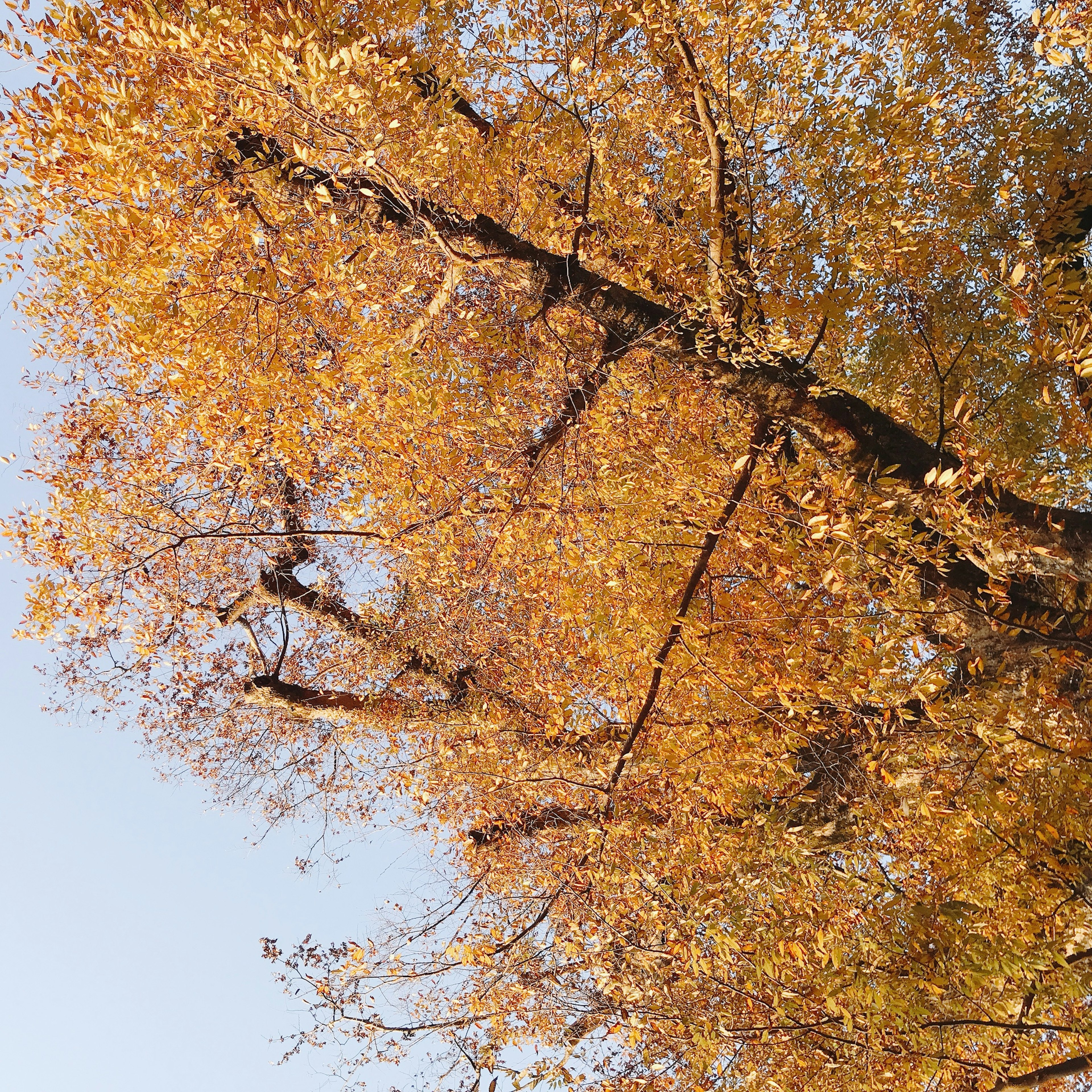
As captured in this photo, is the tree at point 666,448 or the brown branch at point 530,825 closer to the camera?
the tree at point 666,448

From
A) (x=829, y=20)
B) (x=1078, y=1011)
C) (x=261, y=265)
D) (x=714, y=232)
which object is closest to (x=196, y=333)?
(x=261, y=265)

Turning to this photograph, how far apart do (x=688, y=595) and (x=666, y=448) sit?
1205 millimetres

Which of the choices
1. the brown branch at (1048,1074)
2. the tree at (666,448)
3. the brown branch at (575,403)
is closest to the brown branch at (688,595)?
the tree at (666,448)

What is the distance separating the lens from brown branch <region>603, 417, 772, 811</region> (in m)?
4.61

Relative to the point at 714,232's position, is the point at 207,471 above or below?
above

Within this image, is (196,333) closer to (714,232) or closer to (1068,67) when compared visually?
(714,232)

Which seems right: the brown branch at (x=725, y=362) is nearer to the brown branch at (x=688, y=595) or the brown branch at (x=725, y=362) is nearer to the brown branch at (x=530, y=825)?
the brown branch at (x=688, y=595)

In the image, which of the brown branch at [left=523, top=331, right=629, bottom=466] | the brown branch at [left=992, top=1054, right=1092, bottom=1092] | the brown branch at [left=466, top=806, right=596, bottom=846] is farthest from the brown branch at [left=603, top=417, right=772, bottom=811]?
the brown branch at [left=992, top=1054, right=1092, bottom=1092]

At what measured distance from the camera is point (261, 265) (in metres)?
5.42

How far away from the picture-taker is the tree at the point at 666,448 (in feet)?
13.1

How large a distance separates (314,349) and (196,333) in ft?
3.83

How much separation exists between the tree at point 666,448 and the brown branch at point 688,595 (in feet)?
0.17

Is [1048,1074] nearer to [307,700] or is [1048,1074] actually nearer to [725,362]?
[725,362]

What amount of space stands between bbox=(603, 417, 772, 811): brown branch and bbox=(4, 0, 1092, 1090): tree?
0.05 metres
